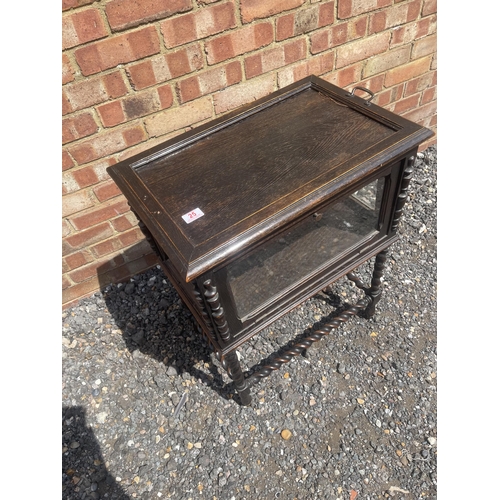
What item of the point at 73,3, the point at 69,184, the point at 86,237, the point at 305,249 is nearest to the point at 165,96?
the point at 73,3

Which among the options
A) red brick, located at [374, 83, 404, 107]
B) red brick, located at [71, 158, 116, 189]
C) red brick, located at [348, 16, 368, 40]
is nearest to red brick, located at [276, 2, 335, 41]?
red brick, located at [348, 16, 368, 40]

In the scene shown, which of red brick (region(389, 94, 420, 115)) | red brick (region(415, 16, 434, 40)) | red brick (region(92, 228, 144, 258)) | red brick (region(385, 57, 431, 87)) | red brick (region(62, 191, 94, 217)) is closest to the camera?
red brick (region(62, 191, 94, 217))

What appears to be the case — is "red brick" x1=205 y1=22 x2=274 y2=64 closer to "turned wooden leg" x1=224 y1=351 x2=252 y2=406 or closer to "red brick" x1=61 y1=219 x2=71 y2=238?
"red brick" x1=61 y1=219 x2=71 y2=238

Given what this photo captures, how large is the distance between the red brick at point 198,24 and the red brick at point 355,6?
571 millimetres

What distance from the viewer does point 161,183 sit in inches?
47.1

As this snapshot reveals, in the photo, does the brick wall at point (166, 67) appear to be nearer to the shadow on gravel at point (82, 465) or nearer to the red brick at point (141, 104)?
the red brick at point (141, 104)

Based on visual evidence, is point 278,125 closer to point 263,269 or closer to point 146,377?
point 263,269

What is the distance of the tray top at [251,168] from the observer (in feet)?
3.37

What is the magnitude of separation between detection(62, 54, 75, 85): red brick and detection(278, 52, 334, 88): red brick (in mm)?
932

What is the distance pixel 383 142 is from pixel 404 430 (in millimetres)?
1219

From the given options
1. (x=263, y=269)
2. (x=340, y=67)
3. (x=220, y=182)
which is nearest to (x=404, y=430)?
(x=263, y=269)

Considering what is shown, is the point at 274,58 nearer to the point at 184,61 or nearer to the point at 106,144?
the point at 184,61

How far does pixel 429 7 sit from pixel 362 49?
0.48 meters

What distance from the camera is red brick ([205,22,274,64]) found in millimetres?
1580
